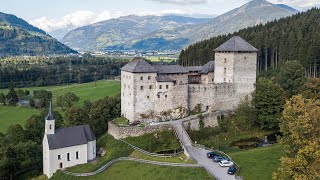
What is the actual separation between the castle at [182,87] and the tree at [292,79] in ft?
30.4

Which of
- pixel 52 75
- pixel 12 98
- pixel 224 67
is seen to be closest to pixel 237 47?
pixel 224 67

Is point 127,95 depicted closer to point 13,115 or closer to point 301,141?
point 301,141

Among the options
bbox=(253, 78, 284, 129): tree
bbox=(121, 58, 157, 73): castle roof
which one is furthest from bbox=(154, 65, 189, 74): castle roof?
bbox=(253, 78, 284, 129): tree

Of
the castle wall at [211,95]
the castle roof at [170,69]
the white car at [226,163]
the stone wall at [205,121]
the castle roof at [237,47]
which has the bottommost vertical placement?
the white car at [226,163]

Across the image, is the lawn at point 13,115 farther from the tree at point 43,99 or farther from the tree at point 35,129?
the tree at point 35,129

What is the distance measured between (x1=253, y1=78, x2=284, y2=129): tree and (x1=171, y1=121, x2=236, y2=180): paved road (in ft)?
50.1

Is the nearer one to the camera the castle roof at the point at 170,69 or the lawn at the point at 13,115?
the castle roof at the point at 170,69

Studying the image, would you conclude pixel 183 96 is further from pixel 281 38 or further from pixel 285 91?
pixel 281 38

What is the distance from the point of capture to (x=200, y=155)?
5216 cm

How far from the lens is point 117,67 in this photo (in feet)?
622

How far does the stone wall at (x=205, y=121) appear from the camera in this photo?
6203 cm

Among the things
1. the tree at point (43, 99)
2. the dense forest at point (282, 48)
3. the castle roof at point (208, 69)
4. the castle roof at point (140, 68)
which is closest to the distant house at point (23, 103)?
the tree at point (43, 99)

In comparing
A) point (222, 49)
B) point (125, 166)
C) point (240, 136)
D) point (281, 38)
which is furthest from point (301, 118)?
point (281, 38)

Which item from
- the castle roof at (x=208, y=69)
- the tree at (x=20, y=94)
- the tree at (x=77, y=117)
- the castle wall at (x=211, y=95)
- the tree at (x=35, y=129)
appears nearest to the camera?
the castle wall at (x=211, y=95)
